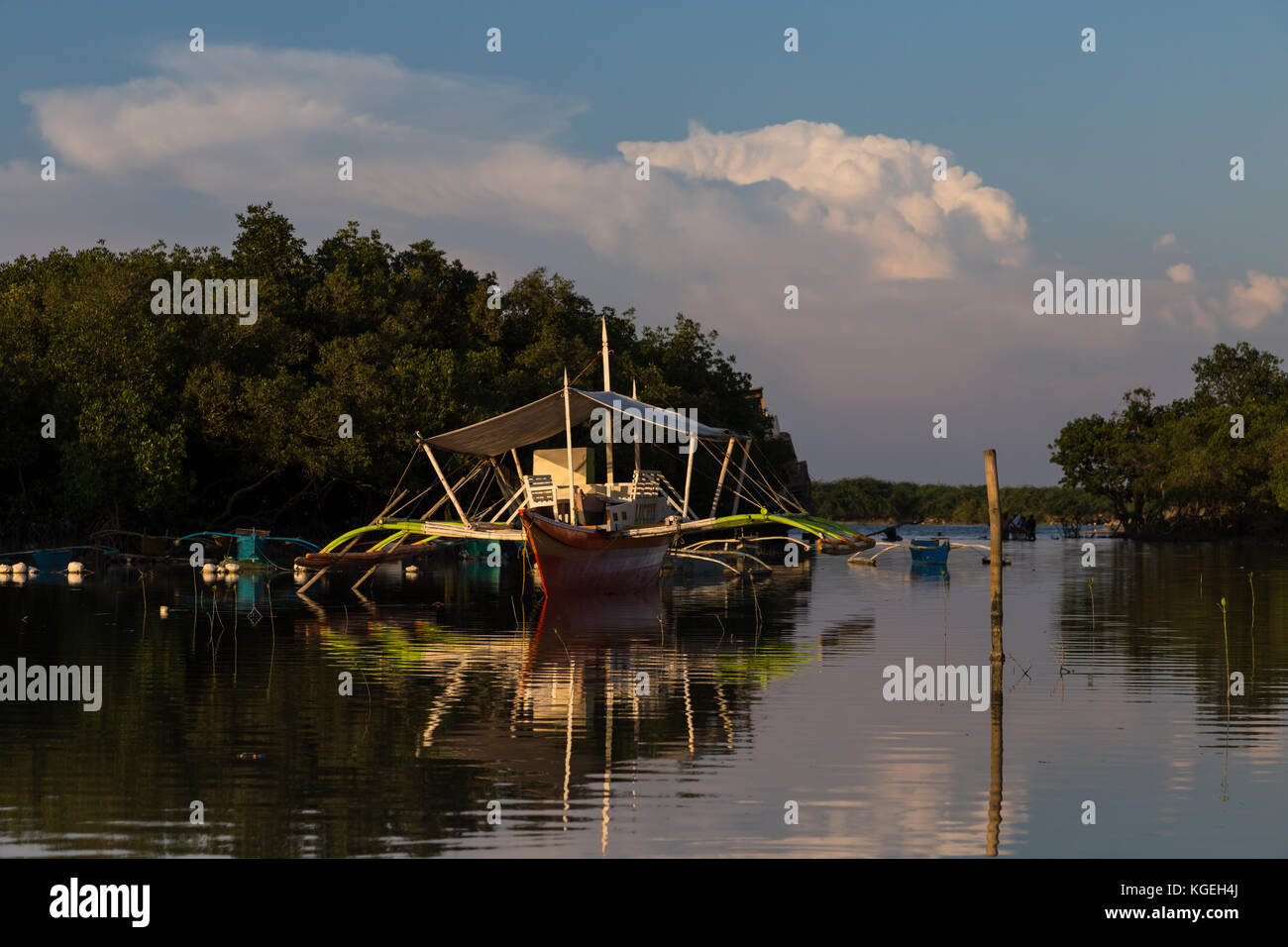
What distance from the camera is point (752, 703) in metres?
17.8

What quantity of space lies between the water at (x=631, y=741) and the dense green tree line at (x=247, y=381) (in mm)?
23489

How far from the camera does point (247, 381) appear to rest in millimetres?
55562

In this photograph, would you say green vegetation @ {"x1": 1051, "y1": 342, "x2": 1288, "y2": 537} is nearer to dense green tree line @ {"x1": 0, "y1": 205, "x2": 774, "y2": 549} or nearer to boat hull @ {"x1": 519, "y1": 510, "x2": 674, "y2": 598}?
dense green tree line @ {"x1": 0, "y1": 205, "x2": 774, "y2": 549}

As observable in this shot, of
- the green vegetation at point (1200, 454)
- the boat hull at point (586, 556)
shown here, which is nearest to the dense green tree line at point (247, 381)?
the boat hull at point (586, 556)

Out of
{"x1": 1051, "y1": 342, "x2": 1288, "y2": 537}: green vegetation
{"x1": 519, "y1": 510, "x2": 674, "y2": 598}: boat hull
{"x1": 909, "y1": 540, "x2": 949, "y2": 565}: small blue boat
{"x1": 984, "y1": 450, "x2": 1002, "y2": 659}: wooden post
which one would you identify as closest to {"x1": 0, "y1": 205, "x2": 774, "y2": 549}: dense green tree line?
{"x1": 909, "y1": 540, "x2": 949, "y2": 565}: small blue boat

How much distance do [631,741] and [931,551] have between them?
42988mm

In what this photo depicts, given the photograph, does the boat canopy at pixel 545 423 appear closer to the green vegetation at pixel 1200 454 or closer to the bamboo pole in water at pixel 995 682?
the bamboo pole in water at pixel 995 682

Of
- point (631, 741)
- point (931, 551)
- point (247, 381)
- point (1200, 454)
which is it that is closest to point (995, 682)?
point (631, 741)

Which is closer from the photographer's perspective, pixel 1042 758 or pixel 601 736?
pixel 1042 758

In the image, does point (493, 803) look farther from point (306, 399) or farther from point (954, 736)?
point (306, 399)

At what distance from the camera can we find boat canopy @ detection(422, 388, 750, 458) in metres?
35.8

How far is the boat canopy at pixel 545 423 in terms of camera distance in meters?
35.8
